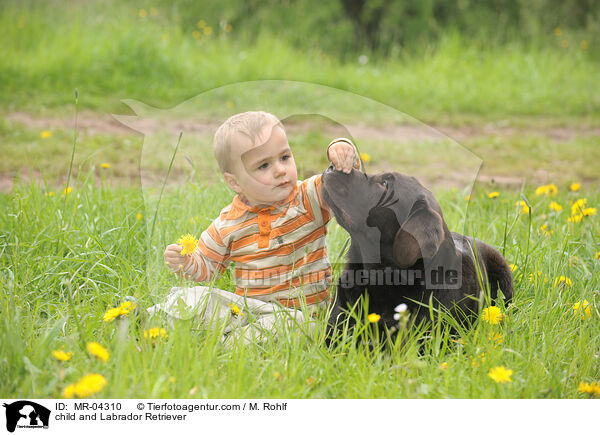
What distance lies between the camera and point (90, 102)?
206 inches

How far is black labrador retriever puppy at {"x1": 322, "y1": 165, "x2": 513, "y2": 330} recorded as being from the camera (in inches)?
72.0

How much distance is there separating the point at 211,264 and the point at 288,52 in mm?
4652

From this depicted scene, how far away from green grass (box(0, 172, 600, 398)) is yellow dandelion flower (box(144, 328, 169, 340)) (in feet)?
0.11

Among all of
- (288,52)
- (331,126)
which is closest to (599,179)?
(331,126)

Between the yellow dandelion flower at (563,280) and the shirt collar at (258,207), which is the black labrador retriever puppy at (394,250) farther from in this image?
the yellow dandelion flower at (563,280)

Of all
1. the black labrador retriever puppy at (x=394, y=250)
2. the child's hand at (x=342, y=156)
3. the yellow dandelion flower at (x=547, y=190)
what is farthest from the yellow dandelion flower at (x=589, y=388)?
the yellow dandelion flower at (x=547, y=190)

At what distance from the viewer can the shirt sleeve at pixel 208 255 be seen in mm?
2230

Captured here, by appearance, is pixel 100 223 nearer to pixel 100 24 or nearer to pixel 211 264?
pixel 211 264

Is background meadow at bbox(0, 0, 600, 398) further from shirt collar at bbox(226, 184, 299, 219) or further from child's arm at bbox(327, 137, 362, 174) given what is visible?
child's arm at bbox(327, 137, 362, 174)

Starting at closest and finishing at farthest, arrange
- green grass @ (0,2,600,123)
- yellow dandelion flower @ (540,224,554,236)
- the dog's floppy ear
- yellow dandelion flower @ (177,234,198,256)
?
1. the dog's floppy ear
2. yellow dandelion flower @ (177,234,198,256)
3. yellow dandelion flower @ (540,224,554,236)
4. green grass @ (0,2,600,123)

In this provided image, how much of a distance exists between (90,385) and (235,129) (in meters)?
0.94

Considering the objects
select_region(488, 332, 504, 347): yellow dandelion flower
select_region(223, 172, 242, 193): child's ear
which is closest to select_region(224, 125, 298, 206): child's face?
select_region(223, 172, 242, 193): child's ear

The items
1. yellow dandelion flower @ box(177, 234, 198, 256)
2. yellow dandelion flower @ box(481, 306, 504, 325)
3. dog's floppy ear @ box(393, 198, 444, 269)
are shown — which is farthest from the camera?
yellow dandelion flower @ box(177, 234, 198, 256)
